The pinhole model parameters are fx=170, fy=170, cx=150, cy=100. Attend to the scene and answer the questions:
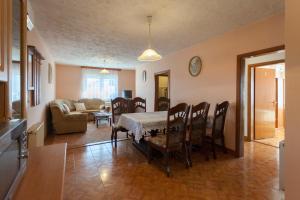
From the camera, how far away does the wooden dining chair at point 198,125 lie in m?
2.60

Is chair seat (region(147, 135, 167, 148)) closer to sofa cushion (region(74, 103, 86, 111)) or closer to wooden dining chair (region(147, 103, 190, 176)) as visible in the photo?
wooden dining chair (region(147, 103, 190, 176))

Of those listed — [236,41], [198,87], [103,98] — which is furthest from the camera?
[103,98]

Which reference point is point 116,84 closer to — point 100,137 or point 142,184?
point 100,137

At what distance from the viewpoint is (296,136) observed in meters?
1.23

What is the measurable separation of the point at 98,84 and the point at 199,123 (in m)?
5.86

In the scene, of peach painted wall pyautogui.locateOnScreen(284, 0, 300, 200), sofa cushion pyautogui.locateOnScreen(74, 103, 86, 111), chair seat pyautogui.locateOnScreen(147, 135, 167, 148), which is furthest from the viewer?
sofa cushion pyautogui.locateOnScreen(74, 103, 86, 111)

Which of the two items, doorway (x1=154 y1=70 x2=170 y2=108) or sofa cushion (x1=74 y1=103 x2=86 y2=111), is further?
sofa cushion (x1=74 y1=103 x2=86 y2=111)

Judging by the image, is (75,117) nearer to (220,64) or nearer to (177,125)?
(177,125)

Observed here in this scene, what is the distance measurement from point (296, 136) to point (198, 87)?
2735mm

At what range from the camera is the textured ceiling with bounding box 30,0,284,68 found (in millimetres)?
2166

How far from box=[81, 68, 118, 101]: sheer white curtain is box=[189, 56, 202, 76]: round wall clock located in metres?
4.54

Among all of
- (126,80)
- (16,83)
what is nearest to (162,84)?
(126,80)

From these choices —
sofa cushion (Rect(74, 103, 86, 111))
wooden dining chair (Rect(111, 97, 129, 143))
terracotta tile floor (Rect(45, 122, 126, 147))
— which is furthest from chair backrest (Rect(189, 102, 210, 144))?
sofa cushion (Rect(74, 103, 86, 111))

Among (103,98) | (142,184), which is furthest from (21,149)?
(103,98)
